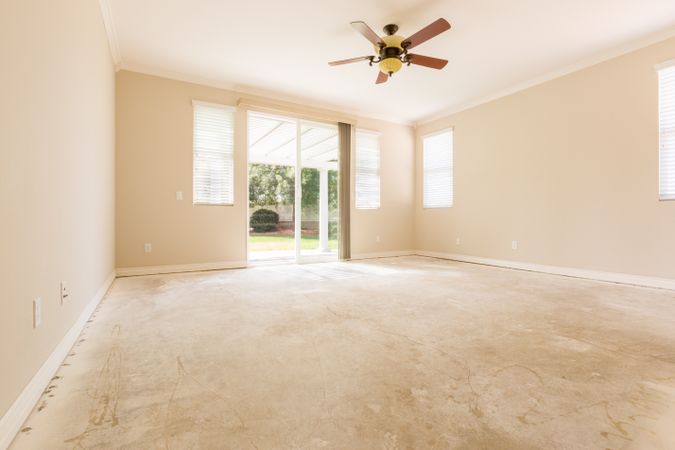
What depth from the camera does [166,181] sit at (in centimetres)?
454

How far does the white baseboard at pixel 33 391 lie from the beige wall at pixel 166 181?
2435 mm

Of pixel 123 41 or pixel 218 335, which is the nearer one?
Result: pixel 218 335

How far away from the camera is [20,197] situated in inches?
50.4

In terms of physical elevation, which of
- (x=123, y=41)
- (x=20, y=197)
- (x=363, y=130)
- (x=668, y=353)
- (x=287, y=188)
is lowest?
(x=668, y=353)

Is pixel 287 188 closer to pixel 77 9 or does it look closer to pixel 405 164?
pixel 405 164

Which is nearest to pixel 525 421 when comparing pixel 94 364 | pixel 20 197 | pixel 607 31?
pixel 94 364

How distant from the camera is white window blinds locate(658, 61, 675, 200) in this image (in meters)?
3.52

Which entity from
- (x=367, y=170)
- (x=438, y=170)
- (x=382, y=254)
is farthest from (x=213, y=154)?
(x=438, y=170)

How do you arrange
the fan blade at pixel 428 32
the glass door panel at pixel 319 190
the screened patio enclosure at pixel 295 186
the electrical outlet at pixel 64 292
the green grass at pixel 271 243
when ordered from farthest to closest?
1. the green grass at pixel 271 243
2. the glass door panel at pixel 319 190
3. the screened patio enclosure at pixel 295 186
4. the fan blade at pixel 428 32
5. the electrical outlet at pixel 64 292

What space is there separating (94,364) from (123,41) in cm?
385

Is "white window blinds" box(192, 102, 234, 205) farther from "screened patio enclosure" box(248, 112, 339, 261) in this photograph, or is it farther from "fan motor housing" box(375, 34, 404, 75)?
"fan motor housing" box(375, 34, 404, 75)

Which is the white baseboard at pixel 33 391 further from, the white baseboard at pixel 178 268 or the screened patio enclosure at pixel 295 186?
the screened patio enclosure at pixel 295 186

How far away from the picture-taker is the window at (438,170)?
245 inches

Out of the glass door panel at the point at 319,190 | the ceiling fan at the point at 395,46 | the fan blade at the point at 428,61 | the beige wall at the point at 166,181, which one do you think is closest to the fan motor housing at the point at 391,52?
the ceiling fan at the point at 395,46
